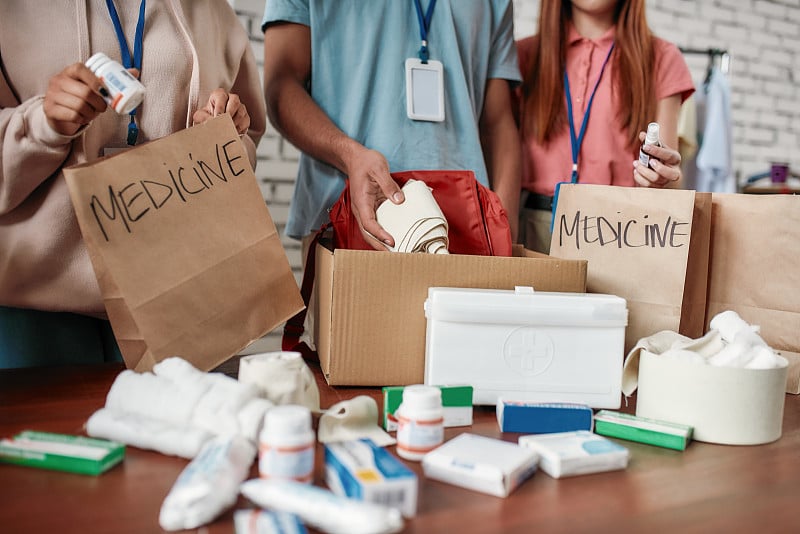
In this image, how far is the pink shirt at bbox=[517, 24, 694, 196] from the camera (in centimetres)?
157

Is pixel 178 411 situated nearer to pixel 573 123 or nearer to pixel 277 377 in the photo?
pixel 277 377

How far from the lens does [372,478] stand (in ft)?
1.80

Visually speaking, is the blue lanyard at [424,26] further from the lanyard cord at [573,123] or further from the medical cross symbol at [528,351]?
the medical cross symbol at [528,351]

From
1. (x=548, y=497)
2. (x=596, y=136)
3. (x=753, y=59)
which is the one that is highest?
(x=753, y=59)

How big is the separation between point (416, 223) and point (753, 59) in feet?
10.7

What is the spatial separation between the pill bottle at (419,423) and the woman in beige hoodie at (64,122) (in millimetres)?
533

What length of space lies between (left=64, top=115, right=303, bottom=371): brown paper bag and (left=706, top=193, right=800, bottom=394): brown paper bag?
64 cm

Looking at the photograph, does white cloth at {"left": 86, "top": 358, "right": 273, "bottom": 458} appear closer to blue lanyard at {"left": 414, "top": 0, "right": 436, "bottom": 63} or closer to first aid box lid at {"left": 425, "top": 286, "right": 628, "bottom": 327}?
first aid box lid at {"left": 425, "top": 286, "right": 628, "bottom": 327}

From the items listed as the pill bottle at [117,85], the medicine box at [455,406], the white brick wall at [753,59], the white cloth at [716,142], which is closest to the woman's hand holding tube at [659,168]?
the medicine box at [455,406]

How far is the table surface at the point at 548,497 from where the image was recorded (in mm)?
542

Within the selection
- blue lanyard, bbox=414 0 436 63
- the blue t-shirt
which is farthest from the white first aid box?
blue lanyard, bbox=414 0 436 63

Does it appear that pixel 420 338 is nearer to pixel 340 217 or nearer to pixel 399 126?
pixel 340 217

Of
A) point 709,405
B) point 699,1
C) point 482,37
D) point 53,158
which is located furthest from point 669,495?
point 699,1

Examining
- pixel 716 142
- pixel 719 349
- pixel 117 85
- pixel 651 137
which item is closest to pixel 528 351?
pixel 719 349
